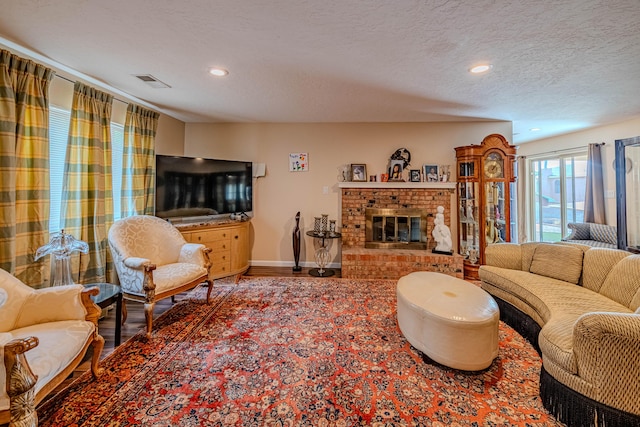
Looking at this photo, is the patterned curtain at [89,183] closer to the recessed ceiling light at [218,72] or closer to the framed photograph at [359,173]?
the recessed ceiling light at [218,72]

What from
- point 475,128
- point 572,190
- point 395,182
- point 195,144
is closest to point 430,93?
point 395,182

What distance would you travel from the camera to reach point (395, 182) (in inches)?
163

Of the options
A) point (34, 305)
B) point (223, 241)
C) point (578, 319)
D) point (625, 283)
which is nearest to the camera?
point (578, 319)

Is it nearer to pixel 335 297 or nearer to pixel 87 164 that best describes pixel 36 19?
pixel 87 164

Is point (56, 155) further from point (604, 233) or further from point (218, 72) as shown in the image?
point (604, 233)

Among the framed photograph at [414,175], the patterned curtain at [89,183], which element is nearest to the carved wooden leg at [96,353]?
the patterned curtain at [89,183]

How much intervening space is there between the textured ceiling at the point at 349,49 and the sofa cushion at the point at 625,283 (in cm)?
170

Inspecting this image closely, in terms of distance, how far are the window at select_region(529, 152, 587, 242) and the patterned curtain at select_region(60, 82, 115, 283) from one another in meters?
7.61

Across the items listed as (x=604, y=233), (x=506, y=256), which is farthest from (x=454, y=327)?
(x=604, y=233)

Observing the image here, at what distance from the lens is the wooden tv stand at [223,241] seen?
11.2 ft

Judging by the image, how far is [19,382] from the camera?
1104 mm

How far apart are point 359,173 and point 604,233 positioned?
161 inches

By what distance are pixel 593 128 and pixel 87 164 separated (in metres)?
7.57

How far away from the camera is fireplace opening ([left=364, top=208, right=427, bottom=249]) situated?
418cm
